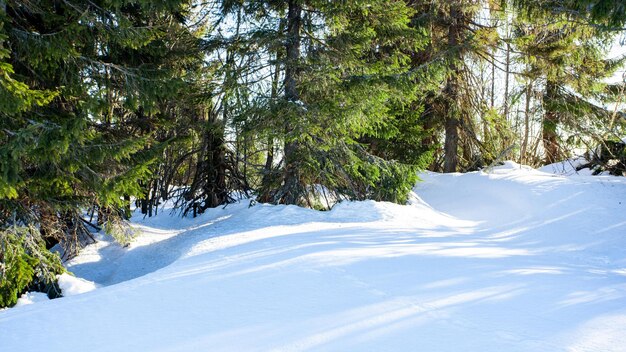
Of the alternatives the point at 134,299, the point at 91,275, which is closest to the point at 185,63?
the point at 91,275

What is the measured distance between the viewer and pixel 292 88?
9.44 meters

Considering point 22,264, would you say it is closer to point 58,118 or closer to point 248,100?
point 58,118

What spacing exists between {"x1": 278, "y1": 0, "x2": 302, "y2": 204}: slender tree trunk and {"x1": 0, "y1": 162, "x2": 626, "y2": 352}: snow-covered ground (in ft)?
7.16

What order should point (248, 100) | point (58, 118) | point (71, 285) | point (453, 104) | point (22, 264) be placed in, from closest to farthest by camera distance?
point (22, 264)
point (71, 285)
point (58, 118)
point (248, 100)
point (453, 104)

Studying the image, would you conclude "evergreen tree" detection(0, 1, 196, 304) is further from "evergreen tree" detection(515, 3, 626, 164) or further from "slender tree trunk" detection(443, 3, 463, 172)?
"evergreen tree" detection(515, 3, 626, 164)

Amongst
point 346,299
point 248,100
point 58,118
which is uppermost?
point 248,100

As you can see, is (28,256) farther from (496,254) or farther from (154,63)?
(496,254)

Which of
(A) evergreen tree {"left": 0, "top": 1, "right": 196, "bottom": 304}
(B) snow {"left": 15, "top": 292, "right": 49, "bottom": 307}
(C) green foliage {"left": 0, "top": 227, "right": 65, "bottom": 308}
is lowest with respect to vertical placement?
(B) snow {"left": 15, "top": 292, "right": 49, "bottom": 307}

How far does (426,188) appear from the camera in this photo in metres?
13.6

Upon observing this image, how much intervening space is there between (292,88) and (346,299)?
20.9 feet

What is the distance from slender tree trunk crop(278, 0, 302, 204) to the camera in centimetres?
936

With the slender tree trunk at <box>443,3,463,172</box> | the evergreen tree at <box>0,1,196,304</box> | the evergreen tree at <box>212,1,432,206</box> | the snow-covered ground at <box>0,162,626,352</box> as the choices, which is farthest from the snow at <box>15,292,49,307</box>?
the slender tree trunk at <box>443,3,463,172</box>

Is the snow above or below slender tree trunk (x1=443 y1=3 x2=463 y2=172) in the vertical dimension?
below

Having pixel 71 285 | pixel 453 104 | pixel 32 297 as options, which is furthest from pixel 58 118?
pixel 453 104
